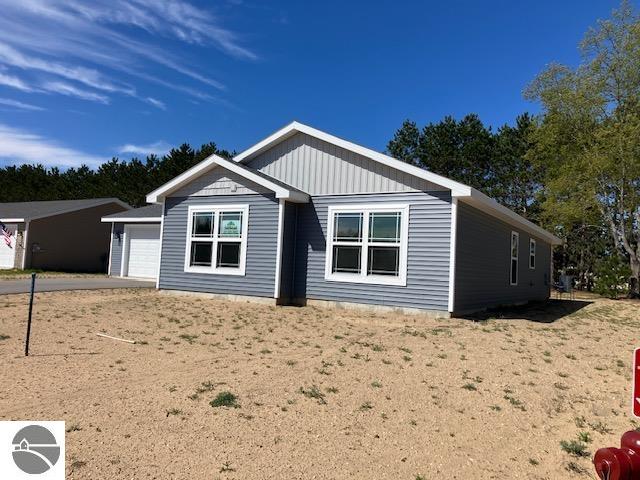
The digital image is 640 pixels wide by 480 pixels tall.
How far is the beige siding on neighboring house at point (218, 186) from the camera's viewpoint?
12.4m

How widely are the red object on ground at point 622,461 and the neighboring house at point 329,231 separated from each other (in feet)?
25.2

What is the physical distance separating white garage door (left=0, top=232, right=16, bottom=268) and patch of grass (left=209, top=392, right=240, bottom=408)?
23474mm

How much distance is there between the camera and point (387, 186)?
1115 centimetres

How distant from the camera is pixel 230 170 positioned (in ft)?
41.3

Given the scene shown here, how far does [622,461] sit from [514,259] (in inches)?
543

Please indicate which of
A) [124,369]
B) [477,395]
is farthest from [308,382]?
[124,369]

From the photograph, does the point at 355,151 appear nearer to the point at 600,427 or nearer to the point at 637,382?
the point at 600,427

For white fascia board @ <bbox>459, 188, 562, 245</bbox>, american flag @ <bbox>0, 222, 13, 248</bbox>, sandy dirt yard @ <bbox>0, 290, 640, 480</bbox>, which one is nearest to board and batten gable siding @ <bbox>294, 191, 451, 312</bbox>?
white fascia board @ <bbox>459, 188, 562, 245</bbox>

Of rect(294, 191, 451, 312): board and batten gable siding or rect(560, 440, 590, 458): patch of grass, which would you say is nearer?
rect(560, 440, 590, 458): patch of grass

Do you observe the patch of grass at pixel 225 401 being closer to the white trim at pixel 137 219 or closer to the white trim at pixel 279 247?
the white trim at pixel 279 247

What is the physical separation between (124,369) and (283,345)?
7.90 feet

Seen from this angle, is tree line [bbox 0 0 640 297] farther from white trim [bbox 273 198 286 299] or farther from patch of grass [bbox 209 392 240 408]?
patch of grass [bbox 209 392 240 408]

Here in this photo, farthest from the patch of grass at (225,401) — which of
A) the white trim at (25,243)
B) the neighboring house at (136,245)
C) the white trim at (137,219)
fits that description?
the white trim at (25,243)

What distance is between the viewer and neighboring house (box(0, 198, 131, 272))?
76.4ft
